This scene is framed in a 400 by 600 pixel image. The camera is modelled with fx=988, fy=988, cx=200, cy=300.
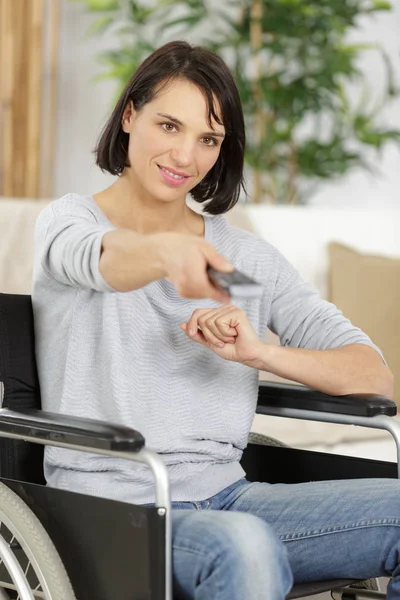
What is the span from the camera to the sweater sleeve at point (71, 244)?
1.25 meters

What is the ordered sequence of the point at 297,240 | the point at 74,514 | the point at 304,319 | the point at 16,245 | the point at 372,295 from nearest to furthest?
the point at 74,514, the point at 304,319, the point at 16,245, the point at 372,295, the point at 297,240

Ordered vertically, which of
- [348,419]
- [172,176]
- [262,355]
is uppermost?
[172,176]

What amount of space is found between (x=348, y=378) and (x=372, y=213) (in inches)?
65.7

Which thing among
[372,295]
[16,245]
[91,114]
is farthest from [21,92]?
[372,295]

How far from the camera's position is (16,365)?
1.53 meters

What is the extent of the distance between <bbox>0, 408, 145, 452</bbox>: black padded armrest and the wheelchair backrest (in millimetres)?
174

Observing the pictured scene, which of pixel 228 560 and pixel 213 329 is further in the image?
pixel 213 329

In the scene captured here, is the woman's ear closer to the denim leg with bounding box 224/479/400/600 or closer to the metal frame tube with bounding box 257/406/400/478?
the metal frame tube with bounding box 257/406/400/478

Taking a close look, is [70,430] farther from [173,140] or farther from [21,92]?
[21,92]

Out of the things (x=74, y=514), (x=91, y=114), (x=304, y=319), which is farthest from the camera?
(x=91, y=114)

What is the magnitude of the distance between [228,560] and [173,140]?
2.07ft

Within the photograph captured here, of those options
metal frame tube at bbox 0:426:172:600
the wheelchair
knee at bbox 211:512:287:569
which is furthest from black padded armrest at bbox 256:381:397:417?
metal frame tube at bbox 0:426:172:600

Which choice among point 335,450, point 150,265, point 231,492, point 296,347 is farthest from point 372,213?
point 150,265

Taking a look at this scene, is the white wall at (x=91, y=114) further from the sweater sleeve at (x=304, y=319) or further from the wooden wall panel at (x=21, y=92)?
the sweater sleeve at (x=304, y=319)
